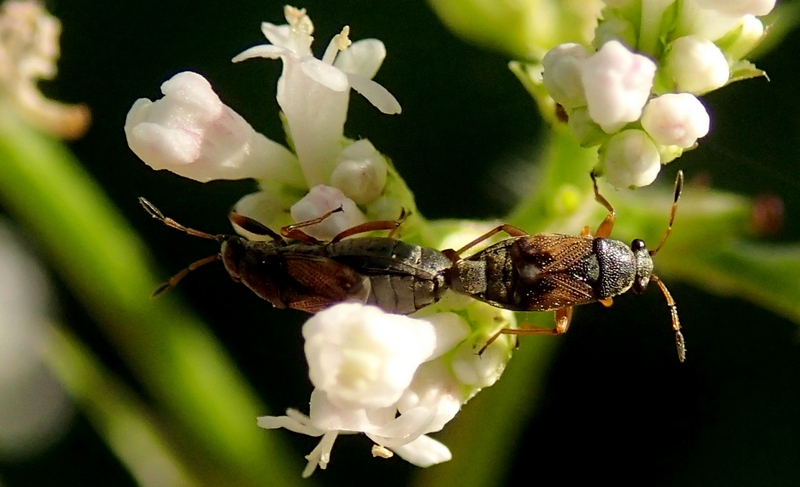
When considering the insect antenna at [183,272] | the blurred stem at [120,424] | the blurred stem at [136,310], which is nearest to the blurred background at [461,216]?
the blurred stem at [136,310]

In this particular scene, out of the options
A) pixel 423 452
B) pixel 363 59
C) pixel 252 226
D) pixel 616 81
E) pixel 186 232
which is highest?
pixel 616 81

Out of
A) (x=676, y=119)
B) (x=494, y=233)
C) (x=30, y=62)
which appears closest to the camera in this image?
(x=676, y=119)

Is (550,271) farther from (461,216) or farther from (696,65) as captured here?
(461,216)

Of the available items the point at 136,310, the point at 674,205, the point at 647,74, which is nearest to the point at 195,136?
the point at 647,74

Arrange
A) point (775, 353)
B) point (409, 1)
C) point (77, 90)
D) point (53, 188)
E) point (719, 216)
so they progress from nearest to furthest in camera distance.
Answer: point (719, 216)
point (53, 188)
point (775, 353)
point (409, 1)
point (77, 90)

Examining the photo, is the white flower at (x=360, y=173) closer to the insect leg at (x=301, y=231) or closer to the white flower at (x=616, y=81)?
the insect leg at (x=301, y=231)

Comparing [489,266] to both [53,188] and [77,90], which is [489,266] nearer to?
[53,188]

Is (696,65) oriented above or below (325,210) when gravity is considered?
above

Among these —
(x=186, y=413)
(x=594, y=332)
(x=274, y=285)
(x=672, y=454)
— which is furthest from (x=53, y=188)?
(x=672, y=454)
